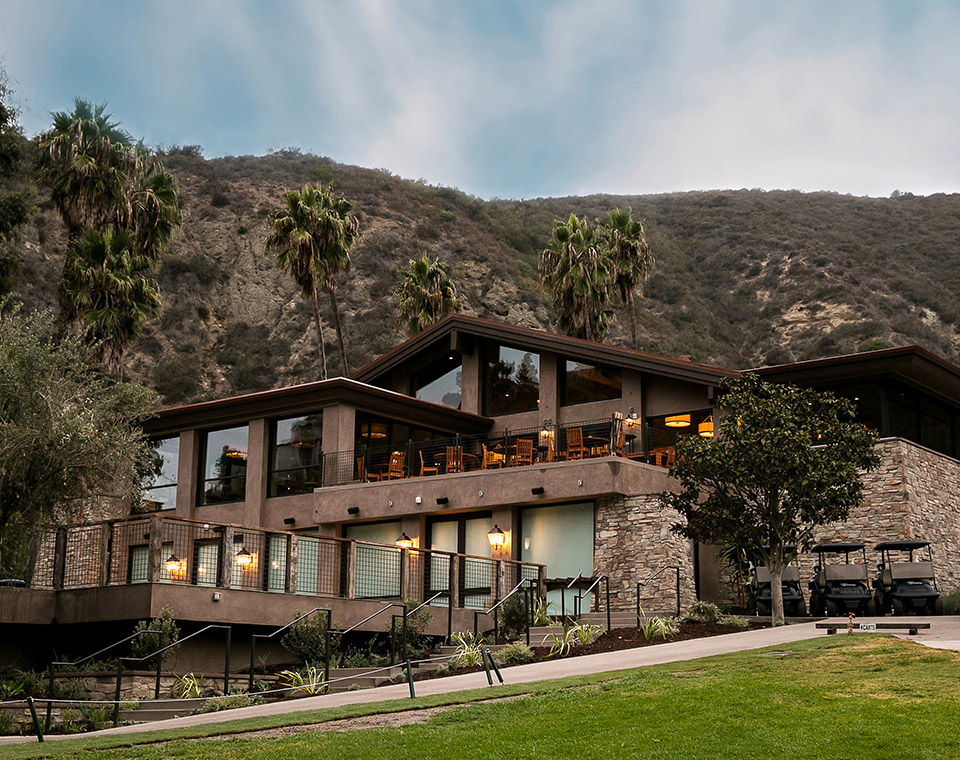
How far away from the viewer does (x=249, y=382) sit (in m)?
61.9

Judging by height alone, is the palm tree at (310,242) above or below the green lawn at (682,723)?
above

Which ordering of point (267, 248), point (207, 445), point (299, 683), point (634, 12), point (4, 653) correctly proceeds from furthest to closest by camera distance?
point (634, 12)
point (267, 248)
point (207, 445)
point (4, 653)
point (299, 683)

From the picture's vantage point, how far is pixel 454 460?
28.7 meters

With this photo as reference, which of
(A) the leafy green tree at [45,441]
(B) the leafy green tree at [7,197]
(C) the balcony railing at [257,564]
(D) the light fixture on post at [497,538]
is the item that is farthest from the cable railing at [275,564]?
(B) the leafy green tree at [7,197]

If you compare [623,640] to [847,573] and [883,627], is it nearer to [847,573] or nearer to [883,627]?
[883,627]

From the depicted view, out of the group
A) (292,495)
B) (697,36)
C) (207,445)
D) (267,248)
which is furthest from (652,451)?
(697,36)

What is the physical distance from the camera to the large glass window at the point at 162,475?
32.1 meters

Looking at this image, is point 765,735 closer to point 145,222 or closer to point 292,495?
point 292,495

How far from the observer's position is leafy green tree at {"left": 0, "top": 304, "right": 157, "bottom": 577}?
19.0 meters

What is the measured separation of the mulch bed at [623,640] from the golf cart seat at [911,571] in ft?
11.1

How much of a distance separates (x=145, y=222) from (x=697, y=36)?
35929mm

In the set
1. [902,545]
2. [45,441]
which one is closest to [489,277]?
[902,545]

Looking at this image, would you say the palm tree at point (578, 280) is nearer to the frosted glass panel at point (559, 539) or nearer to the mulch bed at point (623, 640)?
the frosted glass panel at point (559, 539)

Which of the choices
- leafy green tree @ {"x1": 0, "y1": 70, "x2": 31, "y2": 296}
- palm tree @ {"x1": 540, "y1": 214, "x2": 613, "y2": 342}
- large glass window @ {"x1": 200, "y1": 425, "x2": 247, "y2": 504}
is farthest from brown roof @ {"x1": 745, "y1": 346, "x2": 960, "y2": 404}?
leafy green tree @ {"x1": 0, "y1": 70, "x2": 31, "y2": 296}
